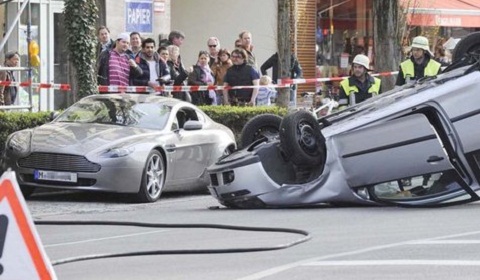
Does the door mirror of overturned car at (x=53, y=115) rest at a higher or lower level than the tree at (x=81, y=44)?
lower

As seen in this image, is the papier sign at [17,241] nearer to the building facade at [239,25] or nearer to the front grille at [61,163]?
the front grille at [61,163]

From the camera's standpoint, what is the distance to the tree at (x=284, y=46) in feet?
78.4

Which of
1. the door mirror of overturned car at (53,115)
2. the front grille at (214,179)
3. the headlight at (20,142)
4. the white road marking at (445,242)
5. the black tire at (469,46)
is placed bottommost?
the white road marking at (445,242)

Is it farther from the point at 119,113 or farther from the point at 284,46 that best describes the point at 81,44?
the point at 284,46

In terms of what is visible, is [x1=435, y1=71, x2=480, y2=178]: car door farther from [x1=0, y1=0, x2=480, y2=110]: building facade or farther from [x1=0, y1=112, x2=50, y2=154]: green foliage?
[x1=0, y1=0, x2=480, y2=110]: building facade

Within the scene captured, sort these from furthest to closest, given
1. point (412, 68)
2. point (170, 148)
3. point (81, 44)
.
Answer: point (81, 44)
point (412, 68)
point (170, 148)

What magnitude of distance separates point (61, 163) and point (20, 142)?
2.50 feet

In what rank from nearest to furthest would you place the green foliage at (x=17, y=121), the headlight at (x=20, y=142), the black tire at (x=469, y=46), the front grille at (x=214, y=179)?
the front grille at (x=214, y=179) < the black tire at (x=469, y=46) < the headlight at (x=20, y=142) < the green foliage at (x=17, y=121)

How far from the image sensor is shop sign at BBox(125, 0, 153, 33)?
92.3ft

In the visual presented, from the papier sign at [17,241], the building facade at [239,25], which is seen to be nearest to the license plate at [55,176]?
the building facade at [239,25]

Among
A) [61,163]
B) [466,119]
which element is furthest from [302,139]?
[61,163]

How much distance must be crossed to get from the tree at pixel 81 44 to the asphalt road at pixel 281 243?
4.11 m

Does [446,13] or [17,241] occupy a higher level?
[446,13]

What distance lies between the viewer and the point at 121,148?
52.6ft
